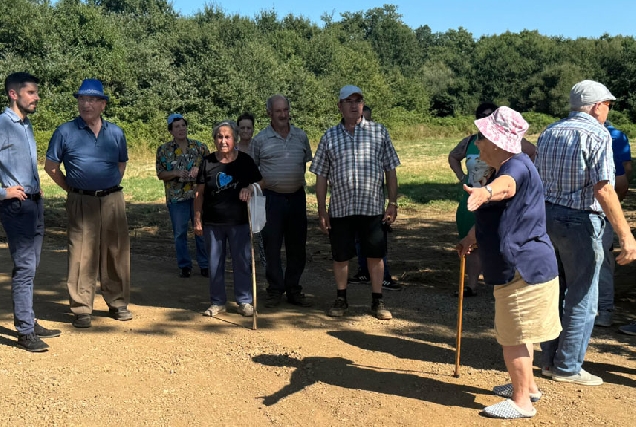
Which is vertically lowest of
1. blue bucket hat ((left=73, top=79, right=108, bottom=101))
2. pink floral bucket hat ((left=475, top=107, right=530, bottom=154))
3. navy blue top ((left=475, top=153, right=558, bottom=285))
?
navy blue top ((left=475, top=153, right=558, bottom=285))

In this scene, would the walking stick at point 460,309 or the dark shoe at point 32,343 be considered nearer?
the walking stick at point 460,309

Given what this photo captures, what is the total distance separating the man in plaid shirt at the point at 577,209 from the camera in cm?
461

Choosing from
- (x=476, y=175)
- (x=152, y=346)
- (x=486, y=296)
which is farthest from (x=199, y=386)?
(x=486, y=296)

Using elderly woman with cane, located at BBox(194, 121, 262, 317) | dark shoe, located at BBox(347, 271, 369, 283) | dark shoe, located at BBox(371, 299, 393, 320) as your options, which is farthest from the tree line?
dark shoe, located at BBox(371, 299, 393, 320)

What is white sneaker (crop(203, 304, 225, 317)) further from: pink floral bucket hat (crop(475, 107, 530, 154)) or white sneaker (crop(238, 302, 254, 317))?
pink floral bucket hat (crop(475, 107, 530, 154))

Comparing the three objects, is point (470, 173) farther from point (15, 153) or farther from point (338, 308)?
point (15, 153)

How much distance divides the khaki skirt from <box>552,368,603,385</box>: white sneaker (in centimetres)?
80

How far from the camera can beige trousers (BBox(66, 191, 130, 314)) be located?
600 cm

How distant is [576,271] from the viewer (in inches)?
187

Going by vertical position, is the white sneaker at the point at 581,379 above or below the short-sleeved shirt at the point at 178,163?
below

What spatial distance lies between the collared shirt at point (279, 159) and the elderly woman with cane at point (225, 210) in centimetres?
27

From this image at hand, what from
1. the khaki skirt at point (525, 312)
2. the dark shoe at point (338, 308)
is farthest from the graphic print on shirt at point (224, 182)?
the khaki skirt at point (525, 312)

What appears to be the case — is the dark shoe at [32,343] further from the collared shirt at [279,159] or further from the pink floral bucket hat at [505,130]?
the pink floral bucket hat at [505,130]

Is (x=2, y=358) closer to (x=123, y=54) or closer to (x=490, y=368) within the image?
(x=490, y=368)
